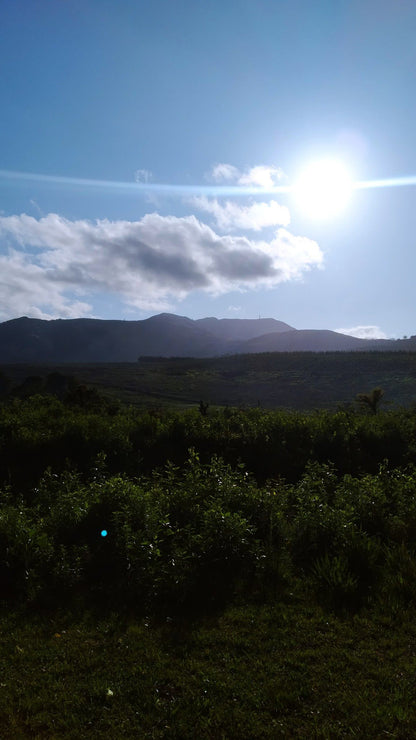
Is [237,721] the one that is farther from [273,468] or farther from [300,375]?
[300,375]

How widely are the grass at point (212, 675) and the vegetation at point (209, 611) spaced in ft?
0.04

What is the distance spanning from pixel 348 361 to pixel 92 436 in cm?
6893

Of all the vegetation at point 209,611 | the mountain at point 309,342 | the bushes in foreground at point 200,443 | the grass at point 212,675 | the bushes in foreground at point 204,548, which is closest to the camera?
the grass at point 212,675

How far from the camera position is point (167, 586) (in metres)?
4.80

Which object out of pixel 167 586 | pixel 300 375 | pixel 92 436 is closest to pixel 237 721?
pixel 167 586

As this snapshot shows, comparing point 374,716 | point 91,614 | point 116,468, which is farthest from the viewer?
point 116,468

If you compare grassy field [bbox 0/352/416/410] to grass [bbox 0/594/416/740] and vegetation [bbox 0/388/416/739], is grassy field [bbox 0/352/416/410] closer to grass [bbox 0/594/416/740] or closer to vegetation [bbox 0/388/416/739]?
vegetation [bbox 0/388/416/739]

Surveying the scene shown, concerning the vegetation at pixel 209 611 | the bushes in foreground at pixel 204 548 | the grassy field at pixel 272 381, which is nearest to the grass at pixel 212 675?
the vegetation at pixel 209 611

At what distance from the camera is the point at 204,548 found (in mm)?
5211

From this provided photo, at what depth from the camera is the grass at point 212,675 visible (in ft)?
10.2

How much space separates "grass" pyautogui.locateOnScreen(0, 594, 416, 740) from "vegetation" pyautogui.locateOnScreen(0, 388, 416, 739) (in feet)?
0.04

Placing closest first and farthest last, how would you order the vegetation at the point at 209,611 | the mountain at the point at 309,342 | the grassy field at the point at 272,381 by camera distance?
1. the vegetation at the point at 209,611
2. the grassy field at the point at 272,381
3. the mountain at the point at 309,342

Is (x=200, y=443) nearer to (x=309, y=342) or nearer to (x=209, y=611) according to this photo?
(x=209, y=611)

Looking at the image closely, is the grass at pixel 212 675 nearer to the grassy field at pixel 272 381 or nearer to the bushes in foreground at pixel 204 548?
the bushes in foreground at pixel 204 548
